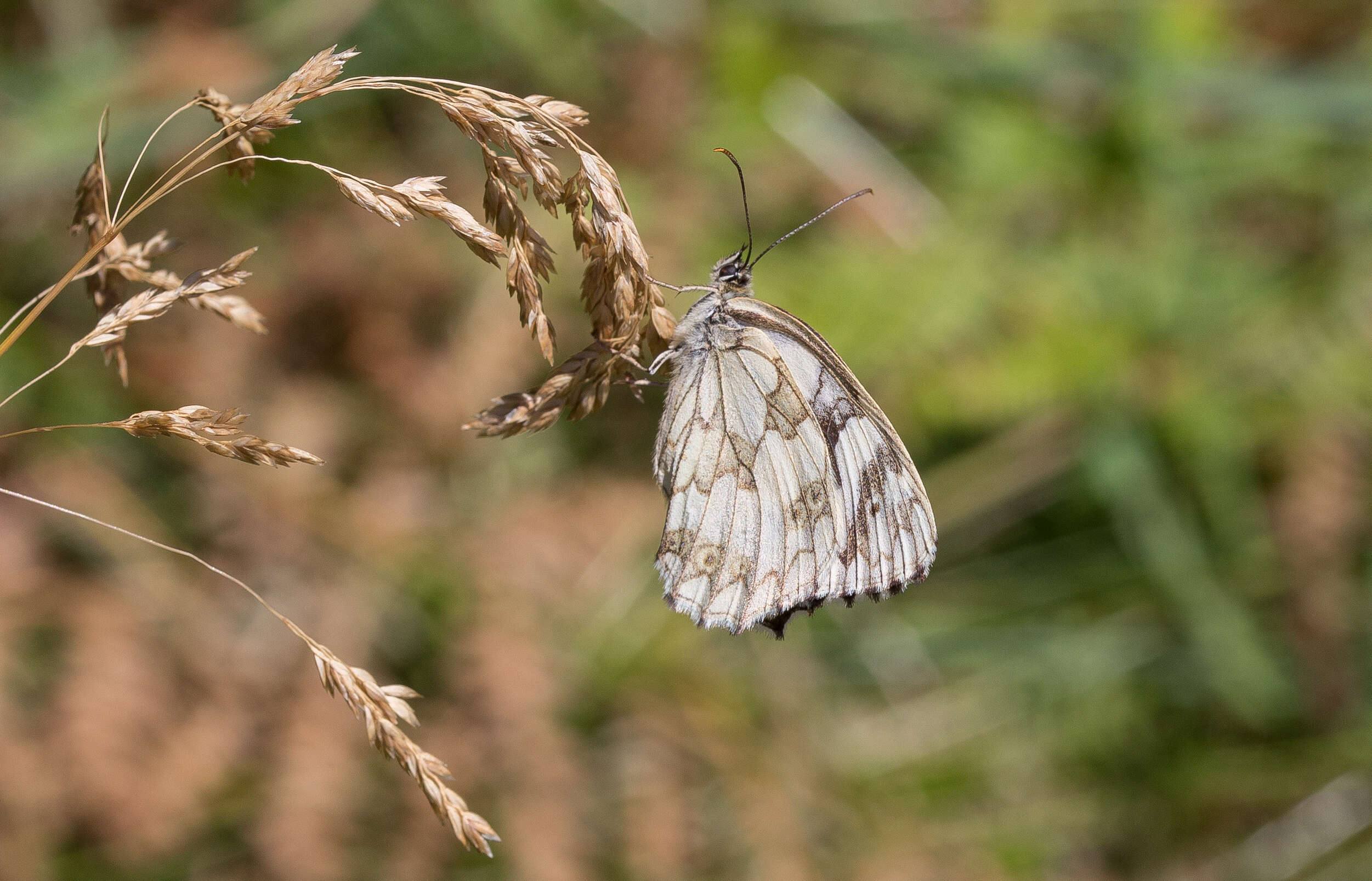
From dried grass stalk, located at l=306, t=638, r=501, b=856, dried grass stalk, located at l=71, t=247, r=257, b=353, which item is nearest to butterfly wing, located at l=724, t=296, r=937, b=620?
dried grass stalk, located at l=306, t=638, r=501, b=856

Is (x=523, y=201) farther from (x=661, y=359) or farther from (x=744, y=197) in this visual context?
(x=744, y=197)

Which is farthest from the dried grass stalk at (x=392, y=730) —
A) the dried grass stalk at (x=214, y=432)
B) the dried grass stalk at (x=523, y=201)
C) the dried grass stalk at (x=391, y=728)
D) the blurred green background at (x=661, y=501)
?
the blurred green background at (x=661, y=501)

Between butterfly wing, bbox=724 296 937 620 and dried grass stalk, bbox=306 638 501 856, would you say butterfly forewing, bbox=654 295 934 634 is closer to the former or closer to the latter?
butterfly wing, bbox=724 296 937 620

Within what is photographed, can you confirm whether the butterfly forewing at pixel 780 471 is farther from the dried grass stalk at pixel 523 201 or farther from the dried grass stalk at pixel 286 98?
the dried grass stalk at pixel 286 98

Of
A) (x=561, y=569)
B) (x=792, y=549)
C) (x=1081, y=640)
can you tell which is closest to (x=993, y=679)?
(x=1081, y=640)

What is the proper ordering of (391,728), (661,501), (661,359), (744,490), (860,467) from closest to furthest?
(391,728)
(661,359)
(744,490)
(860,467)
(661,501)

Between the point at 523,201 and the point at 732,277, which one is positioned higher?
the point at 523,201

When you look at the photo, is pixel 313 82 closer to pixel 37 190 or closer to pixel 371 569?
pixel 371 569

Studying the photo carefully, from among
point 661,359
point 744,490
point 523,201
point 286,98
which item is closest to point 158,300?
point 286,98
